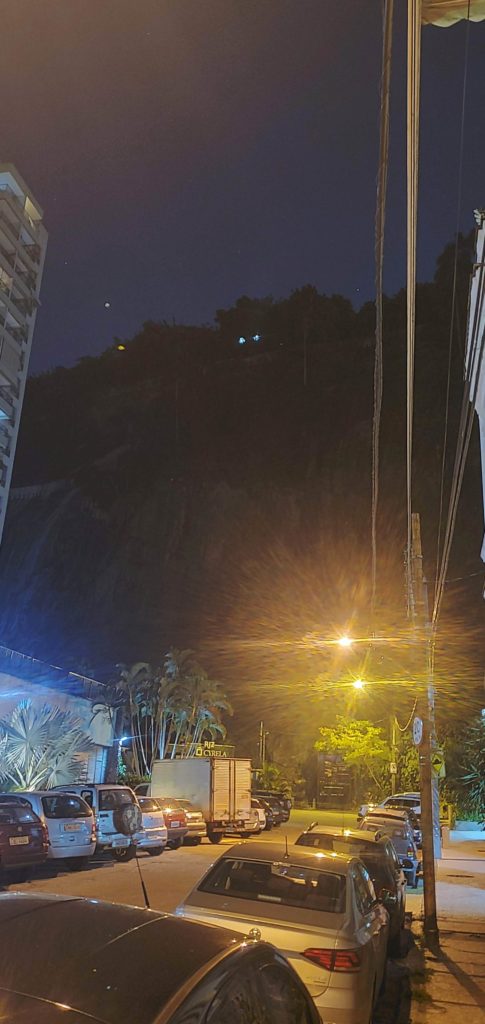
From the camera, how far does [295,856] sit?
5898 millimetres

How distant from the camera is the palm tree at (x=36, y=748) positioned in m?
23.1

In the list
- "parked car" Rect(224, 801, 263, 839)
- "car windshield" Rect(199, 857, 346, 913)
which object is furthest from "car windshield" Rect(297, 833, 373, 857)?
"parked car" Rect(224, 801, 263, 839)

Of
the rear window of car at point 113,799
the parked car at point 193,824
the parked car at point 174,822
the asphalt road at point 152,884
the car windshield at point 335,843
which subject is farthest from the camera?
the parked car at point 193,824

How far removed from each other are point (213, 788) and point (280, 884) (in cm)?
1945

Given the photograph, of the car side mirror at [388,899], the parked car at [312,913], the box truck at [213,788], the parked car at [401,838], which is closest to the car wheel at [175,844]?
the box truck at [213,788]

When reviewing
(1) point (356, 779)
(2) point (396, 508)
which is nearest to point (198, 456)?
(2) point (396, 508)

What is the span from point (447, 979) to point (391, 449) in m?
65.6

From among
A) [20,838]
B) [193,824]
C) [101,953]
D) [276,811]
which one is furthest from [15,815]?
[276,811]

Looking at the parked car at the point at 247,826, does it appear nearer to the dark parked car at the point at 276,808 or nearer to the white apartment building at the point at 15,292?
the dark parked car at the point at 276,808

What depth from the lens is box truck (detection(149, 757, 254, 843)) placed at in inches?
943

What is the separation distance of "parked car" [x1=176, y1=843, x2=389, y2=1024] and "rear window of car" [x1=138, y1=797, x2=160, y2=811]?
43.7ft

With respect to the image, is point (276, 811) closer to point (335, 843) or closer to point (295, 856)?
point (335, 843)

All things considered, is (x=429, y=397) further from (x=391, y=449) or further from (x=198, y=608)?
(x=198, y=608)

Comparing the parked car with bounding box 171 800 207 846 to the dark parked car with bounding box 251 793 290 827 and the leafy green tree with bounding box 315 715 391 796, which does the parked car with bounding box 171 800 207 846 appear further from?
the leafy green tree with bounding box 315 715 391 796
